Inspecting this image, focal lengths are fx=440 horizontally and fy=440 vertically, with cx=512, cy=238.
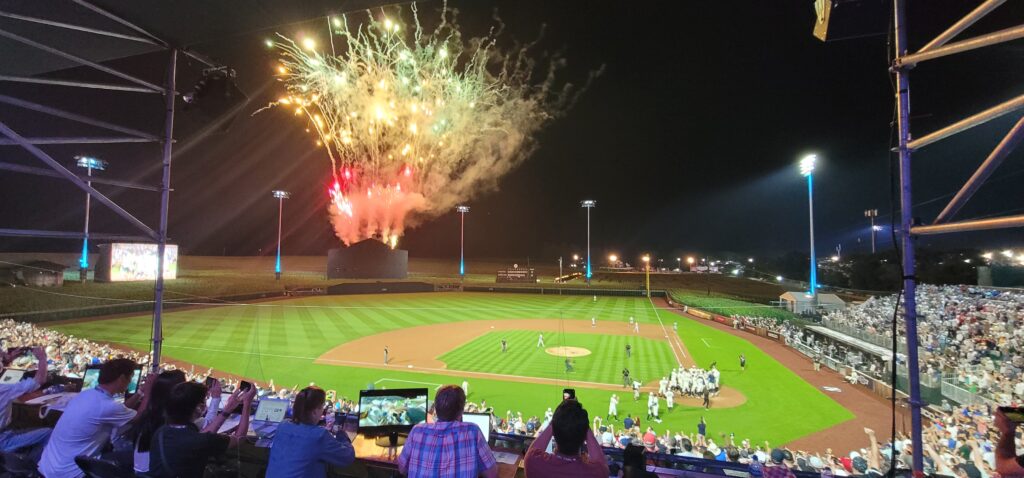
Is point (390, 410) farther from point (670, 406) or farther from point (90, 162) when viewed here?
point (90, 162)

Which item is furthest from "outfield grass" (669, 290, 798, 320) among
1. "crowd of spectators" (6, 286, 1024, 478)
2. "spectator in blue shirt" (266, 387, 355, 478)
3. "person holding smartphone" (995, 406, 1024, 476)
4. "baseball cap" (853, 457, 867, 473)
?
"spectator in blue shirt" (266, 387, 355, 478)

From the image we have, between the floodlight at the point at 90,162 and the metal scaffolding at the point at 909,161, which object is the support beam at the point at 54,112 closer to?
the metal scaffolding at the point at 909,161

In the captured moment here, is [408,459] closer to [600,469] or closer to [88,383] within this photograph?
[600,469]

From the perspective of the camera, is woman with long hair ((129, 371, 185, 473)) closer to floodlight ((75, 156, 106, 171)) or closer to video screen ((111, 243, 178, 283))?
video screen ((111, 243, 178, 283))

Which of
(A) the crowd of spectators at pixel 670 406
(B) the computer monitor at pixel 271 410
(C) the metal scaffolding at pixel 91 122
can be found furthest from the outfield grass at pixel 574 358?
(C) the metal scaffolding at pixel 91 122

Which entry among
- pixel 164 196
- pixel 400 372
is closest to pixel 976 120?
pixel 164 196
